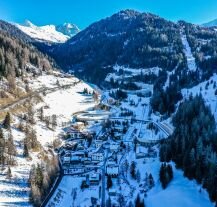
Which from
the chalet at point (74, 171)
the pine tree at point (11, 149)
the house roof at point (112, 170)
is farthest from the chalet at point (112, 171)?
the pine tree at point (11, 149)

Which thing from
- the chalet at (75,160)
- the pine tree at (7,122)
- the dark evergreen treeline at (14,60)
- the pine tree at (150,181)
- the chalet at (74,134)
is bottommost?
the pine tree at (150,181)

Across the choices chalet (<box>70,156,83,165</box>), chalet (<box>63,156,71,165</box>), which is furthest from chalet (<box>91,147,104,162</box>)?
chalet (<box>63,156,71,165</box>)

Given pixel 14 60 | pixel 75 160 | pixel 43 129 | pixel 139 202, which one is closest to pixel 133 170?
pixel 139 202

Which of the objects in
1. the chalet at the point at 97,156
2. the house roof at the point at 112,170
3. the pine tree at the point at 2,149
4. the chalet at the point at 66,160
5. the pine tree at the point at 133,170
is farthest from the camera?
the chalet at the point at 97,156

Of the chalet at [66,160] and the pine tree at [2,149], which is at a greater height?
the pine tree at [2,149]

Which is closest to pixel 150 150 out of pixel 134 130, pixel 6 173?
pixel 134 130

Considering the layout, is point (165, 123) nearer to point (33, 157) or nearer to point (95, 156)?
point (95, 156)

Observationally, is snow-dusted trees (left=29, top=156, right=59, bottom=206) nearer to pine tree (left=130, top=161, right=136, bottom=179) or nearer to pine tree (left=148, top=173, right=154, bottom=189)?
pine tree (left=130, top=161, right=136, bottom=179)

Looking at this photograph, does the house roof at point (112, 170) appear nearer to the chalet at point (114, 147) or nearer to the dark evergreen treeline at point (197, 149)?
the dark evergreen treeline at point (197, 149)

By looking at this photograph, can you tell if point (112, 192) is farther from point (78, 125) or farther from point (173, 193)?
point (78, 125)
